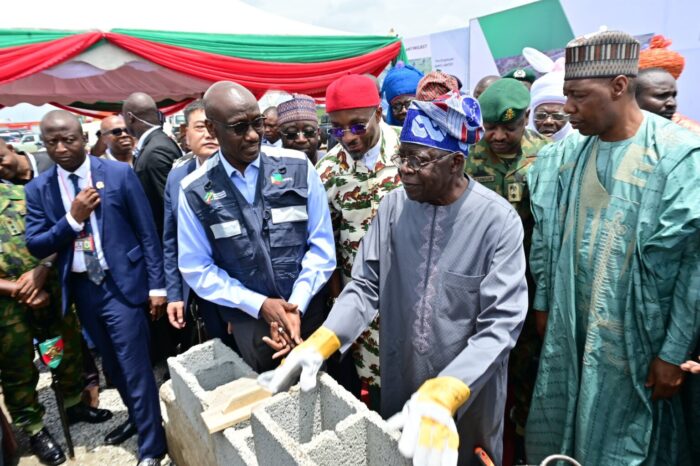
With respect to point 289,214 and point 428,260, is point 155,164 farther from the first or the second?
point 428,260

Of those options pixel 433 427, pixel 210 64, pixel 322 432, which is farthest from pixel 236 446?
pixel 210 64

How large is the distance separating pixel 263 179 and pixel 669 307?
1.84 m

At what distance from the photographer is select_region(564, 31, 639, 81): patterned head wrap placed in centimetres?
167

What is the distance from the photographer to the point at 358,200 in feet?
8.32

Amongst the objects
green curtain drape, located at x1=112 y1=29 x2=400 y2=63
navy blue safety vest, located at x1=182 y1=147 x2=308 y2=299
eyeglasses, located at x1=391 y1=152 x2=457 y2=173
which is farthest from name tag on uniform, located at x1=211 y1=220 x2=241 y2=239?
green curtain drape, located at x1=112 y1=29 x2=400 y2=63

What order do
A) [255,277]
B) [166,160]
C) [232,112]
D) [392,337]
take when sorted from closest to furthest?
[392,337] < [232,112] < [255,277] < [166,160]

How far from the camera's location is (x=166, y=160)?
3.47m

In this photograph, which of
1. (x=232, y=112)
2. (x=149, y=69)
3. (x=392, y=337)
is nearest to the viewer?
(x=392, y=337)

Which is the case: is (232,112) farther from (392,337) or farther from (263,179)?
(392,337)

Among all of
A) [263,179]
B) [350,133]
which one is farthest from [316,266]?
[350,133]

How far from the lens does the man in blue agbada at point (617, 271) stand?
1642mm

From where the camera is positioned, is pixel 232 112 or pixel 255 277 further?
pixel 255 277

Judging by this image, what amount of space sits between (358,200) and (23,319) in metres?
2.31

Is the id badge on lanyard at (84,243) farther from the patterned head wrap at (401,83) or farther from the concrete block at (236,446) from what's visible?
the patterned head wrap at (401,83)
